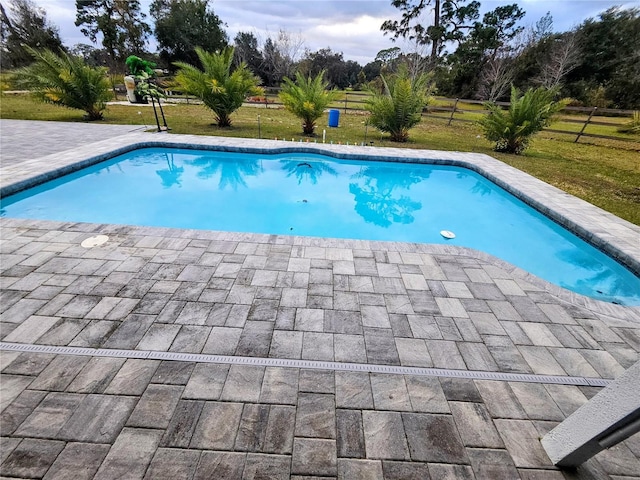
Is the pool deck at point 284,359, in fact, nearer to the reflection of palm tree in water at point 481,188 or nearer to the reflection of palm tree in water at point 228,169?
the reflection of palm tree in water at point 228,169

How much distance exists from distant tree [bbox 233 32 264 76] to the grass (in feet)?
58.0

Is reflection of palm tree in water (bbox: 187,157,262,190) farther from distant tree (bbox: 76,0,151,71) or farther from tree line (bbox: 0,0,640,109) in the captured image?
distant tree (bbox: 76,0,151,71)

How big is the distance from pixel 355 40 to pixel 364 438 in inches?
1263

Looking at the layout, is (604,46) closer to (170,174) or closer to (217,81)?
(217,81)

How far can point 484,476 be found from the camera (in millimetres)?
1608

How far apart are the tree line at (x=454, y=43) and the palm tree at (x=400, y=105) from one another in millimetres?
9716

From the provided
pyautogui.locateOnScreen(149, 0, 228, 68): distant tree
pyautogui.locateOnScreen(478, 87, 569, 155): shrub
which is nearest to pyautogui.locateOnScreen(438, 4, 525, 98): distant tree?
pyautogui.locateOnScreen(478, 87, 569, 155): shrub

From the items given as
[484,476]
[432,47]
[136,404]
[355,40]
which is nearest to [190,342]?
[136,404]

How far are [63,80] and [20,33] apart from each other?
76.0ft

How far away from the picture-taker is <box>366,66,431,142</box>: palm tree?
939 centimetres

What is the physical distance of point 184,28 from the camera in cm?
2473

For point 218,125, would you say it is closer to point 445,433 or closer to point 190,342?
point 190,342

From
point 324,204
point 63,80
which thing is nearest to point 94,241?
point 324,204

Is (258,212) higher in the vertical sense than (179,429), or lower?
lower
